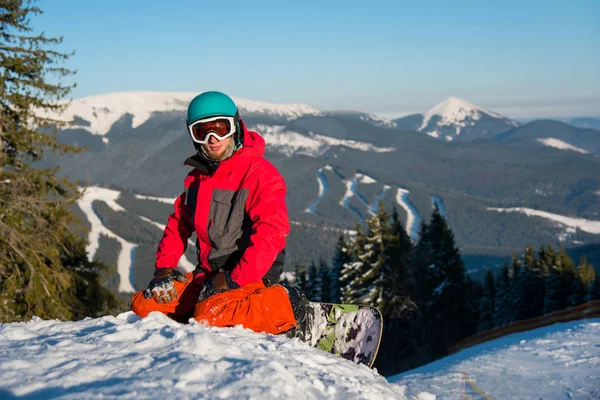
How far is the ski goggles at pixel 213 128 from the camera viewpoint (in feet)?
17.6

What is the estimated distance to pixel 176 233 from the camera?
6.07 meters

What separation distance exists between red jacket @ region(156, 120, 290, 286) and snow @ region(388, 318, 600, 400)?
395 cm

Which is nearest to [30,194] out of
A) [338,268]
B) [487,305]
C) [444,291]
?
[338,268]

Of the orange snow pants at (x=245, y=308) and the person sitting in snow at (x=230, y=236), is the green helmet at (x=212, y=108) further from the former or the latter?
the orange snow pants at (x=245, y=308)

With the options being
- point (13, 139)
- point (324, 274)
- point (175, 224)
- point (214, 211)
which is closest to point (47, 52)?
point (13, 139)

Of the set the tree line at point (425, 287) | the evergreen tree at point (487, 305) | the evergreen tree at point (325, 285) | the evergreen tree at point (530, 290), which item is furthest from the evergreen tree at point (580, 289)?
the evergreen tree at point (325, 285)

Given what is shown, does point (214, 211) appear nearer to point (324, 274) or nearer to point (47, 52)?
point (47, 52)

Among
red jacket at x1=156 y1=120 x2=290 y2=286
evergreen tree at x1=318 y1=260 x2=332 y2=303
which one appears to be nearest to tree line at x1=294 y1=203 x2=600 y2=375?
evergreen tree at x1=318 y1=260 x2=332 y2=303

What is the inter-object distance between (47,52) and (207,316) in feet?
35.0

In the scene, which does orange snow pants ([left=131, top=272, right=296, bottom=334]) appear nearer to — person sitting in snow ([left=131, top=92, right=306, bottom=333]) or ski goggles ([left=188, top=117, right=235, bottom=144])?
person sitting in snow ([left=131, top=92, right=306, bottom=333])

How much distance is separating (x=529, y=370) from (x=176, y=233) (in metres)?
6.32

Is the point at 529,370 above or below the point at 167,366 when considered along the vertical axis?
below

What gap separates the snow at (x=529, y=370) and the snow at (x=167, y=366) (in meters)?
4.06

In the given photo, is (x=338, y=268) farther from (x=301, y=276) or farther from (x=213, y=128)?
(x=213, y=128)
